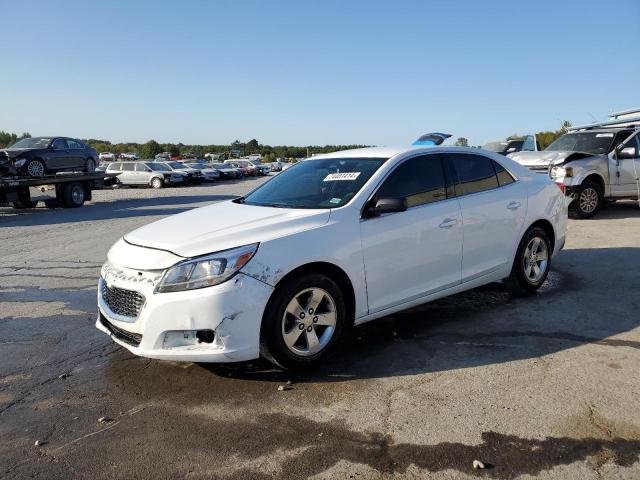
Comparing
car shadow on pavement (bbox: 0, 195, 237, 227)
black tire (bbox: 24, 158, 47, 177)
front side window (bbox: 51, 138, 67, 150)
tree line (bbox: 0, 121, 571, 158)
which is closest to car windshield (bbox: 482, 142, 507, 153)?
car shadow on pavement (bbox: 0, 195, 237, 227)

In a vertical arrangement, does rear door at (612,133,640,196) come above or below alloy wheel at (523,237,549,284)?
above

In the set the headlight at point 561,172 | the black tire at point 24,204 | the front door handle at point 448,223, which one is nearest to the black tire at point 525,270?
the front door handle at point 448,223

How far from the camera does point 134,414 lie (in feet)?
11.4

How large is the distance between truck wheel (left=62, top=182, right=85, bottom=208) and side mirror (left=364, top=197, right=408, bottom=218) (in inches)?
649

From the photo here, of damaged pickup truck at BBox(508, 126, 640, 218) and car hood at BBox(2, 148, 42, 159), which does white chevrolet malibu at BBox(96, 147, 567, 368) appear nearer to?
damaged pickup truck at BBox(508, 126, 640, 218)

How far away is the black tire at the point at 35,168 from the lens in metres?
17.3

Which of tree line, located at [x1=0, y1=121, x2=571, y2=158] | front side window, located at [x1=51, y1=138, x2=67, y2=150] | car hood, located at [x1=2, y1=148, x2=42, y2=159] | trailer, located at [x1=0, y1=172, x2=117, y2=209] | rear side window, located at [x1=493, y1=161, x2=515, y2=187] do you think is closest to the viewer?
rear side window, located at [x1=493, y1=161, x2=515, y2=187]

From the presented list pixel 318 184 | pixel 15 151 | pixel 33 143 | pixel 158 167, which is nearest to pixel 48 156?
pixel 33 143

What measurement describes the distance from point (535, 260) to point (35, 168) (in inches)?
657

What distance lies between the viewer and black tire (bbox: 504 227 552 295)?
18.4 feet

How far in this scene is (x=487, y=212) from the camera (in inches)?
203

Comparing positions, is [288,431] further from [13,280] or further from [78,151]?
[78,151]

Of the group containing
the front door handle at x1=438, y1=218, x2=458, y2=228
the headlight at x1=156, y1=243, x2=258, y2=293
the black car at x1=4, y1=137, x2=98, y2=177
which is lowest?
the headlight at x1=156, y1=243, x2=258, y2=293

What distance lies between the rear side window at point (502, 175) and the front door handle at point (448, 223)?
1010 millimetres
